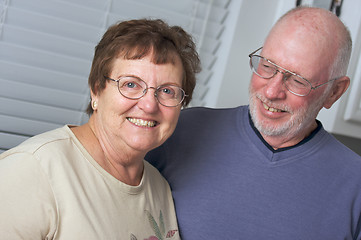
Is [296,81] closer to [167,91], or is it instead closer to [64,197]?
[167,91]

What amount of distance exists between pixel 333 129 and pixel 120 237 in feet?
4.02

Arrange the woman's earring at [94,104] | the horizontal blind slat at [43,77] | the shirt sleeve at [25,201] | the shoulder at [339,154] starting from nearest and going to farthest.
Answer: the shirt sleeve at [25,201] < the woman's earring at [94,104] < the shoulder at [339,154] < the horizontal blind slat at [43,77]

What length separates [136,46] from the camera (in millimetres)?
1195

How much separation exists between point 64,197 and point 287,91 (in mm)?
779

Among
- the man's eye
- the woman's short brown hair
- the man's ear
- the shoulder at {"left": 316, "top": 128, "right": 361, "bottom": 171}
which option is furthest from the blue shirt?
the woman's short brown hair

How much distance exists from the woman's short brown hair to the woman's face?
2 centimetres

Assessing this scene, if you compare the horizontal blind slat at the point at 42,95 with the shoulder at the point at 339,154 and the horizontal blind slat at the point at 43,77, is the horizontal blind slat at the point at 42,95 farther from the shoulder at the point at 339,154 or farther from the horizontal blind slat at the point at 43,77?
the shoulder at the point at 339,154

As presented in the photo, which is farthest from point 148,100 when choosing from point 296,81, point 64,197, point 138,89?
point 296,81

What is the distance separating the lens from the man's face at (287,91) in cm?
145

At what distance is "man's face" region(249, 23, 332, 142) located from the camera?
57.0 inches

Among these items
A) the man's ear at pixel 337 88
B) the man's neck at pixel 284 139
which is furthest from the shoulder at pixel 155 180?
the man's ear at pixel 337 88

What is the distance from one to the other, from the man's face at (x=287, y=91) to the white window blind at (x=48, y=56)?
58cm

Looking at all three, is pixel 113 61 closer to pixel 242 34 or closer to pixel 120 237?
pixel 120 237

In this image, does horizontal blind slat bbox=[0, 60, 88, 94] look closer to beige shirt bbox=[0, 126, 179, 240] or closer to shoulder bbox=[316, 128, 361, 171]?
beige shirt bbox=[0, 126, 179, 240]
